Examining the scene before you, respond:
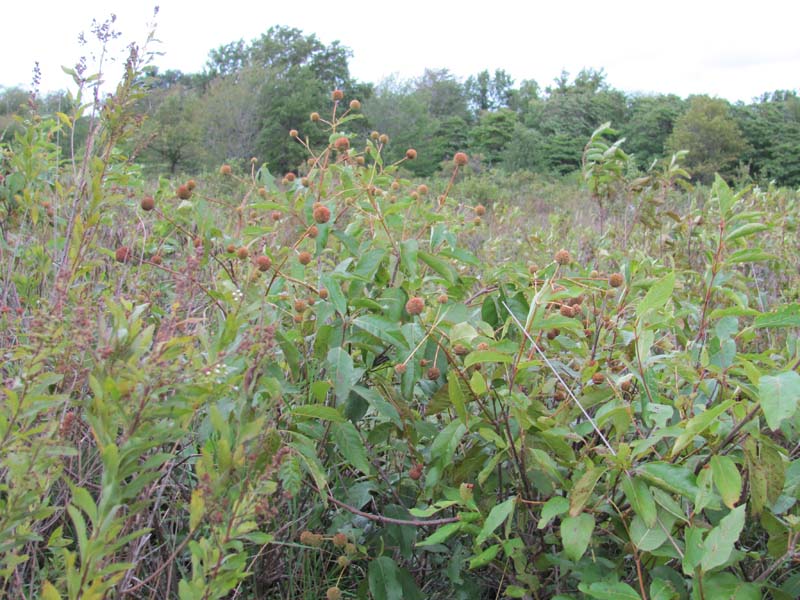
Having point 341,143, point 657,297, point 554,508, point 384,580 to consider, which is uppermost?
point 341,143

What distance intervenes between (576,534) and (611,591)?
11 cm

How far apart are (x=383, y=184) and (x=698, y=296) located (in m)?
1.18

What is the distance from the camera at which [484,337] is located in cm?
140

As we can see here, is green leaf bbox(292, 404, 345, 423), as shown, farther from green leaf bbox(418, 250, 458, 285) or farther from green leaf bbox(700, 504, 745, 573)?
green leaf bbox(700, 504, 745, 573)

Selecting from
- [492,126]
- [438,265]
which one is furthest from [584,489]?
[492,126]

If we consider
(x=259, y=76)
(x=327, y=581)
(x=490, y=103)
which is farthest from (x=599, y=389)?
(x=490, y=103)

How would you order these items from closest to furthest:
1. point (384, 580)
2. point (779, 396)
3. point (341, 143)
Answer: point (779, 396), point (384, 580), point (341, 143)

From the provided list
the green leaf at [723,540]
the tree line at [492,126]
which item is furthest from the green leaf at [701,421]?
the tree line at [492,126]

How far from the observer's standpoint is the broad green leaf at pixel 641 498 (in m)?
1.18

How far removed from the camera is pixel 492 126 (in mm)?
37188

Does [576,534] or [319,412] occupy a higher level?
[319,412]

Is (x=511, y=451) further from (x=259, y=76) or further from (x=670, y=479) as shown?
(x=259, y=76)

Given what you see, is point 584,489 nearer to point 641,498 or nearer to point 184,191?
point 641,498

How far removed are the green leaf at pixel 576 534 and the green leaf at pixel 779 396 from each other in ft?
1.24
